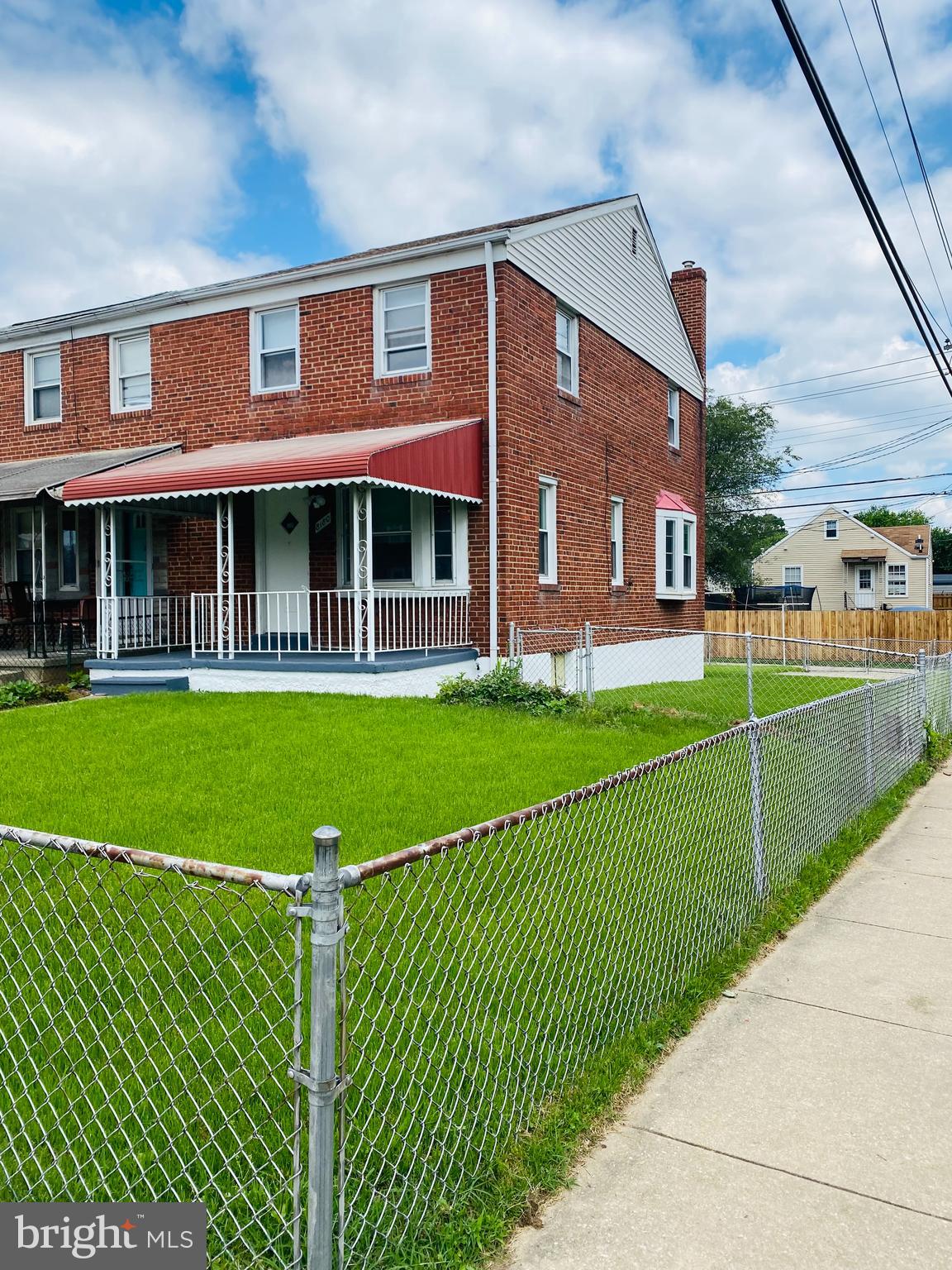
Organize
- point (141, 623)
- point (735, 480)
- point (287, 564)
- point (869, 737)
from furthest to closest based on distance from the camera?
point (735, 480), point (141, 623), point (287, 564), point (869, 737)

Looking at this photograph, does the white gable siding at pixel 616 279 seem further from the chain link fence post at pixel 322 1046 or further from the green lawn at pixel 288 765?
the chain link fence post at pixel 322 1046

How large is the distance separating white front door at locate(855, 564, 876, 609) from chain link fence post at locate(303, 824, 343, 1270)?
175 ft

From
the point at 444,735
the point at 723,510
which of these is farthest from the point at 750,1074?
the point at 723,510

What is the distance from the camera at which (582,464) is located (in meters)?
15.9

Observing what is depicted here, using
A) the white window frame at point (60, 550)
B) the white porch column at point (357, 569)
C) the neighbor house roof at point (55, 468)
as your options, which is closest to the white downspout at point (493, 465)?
the white porch column at point (357, 569)

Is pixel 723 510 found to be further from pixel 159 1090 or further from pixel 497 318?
pixel 159 1090

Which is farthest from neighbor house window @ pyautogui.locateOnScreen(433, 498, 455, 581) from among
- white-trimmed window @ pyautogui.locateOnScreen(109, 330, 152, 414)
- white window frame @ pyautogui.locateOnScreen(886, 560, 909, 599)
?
white window frame @ pyautogui.locateOnScreen(886, 560, 909, 599)

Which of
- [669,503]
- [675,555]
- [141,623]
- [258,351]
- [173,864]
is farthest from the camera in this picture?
[675,555]

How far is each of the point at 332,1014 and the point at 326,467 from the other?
→ 385 inches

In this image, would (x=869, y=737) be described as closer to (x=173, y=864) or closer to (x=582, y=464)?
(x=173, y=864)

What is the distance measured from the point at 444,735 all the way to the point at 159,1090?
6.42 metres

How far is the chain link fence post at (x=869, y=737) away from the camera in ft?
25.6


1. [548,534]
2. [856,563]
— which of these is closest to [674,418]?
[548,534]

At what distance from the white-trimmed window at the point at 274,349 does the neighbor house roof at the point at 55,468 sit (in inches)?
78.5
